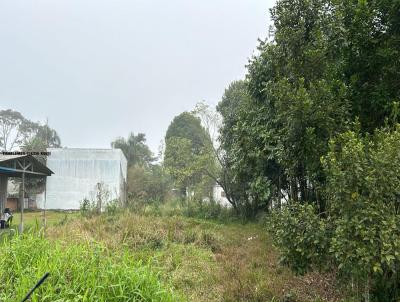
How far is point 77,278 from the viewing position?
9.69ft

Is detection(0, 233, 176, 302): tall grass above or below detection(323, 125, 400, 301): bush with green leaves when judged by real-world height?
below

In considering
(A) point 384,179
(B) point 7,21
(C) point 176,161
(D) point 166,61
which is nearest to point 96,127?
(C) point 176,161

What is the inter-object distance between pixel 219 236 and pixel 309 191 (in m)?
3.26

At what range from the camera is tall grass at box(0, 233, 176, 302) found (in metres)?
2.79

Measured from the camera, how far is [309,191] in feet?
22.5

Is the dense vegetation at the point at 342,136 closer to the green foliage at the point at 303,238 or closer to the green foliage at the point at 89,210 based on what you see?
the green foliage at the point at 303,238

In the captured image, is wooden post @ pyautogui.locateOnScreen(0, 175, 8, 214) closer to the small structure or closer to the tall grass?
the small structure

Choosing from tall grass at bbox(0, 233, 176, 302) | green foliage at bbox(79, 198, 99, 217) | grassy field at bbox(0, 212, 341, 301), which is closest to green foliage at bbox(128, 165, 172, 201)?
green foliage at bbox(79, 198, 99, 217)

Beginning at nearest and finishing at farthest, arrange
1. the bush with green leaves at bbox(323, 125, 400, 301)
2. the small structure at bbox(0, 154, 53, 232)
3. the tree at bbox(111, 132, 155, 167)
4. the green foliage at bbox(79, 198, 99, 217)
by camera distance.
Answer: the bush with green leaves at bbox(323, 125, 400, 301) → the green foliage at bbox(79, 198, 99, 217) → the small structure at bbox(0, 154, 53, 232) → the tree at bbox(111, 132, 155, 167)

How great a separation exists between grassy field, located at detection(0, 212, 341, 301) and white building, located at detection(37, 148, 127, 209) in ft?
39.9

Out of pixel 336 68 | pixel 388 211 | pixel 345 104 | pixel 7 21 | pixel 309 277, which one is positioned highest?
pixel 7 21

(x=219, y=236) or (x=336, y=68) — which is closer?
(x=336, y=68)

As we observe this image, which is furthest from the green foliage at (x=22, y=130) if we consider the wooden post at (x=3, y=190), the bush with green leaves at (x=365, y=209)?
the bush with green leaves at (x=365, y=209)

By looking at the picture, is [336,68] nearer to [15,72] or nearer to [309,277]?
[309,277]
